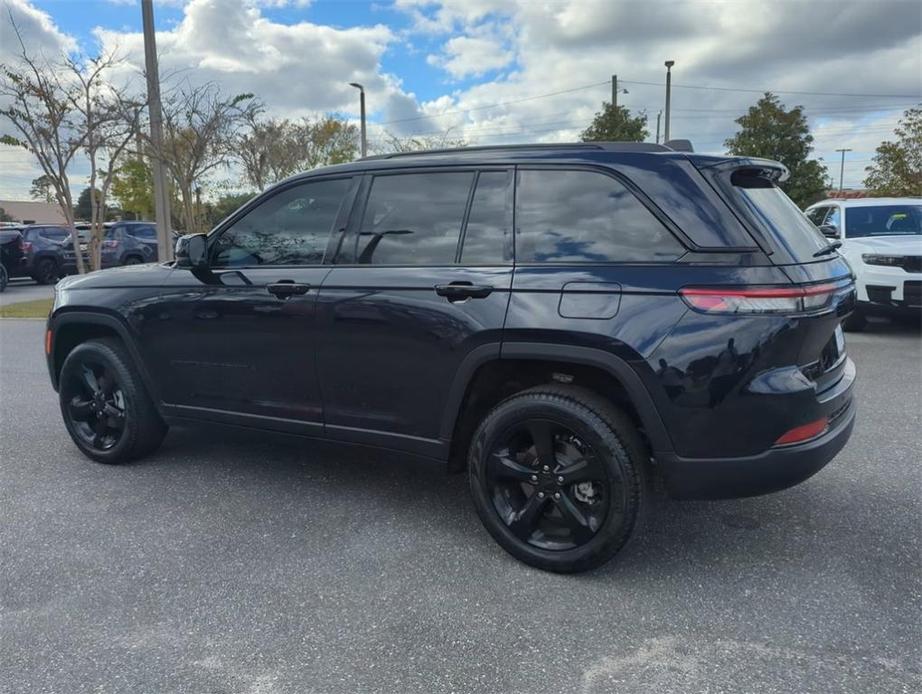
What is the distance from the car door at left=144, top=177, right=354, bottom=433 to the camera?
352cm

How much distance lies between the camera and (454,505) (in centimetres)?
371

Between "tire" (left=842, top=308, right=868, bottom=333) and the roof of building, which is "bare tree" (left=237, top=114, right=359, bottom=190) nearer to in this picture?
"tire" (left=842, top=308, right=868, bottom=333)

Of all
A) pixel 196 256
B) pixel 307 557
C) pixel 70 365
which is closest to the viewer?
pixel 307 557

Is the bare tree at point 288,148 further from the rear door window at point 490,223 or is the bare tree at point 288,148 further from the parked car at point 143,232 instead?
the rear door window at point 490,223

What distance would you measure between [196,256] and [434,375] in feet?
5.25

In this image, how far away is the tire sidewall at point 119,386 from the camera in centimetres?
417

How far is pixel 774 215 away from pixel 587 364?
998 mm

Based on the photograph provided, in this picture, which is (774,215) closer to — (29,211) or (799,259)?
(799,259)

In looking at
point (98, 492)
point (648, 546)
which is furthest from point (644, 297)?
point (98, 492)

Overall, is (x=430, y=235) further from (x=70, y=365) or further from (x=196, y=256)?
(x=70, y=365)

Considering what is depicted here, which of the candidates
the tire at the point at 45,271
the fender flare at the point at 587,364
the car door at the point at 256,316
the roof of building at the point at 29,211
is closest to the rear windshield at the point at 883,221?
the fender flare at the point at 587,364

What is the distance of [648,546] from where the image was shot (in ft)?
10.6

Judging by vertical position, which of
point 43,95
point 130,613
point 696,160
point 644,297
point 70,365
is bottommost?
point 130,613

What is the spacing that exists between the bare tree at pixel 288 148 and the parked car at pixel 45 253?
6208 millimetres
